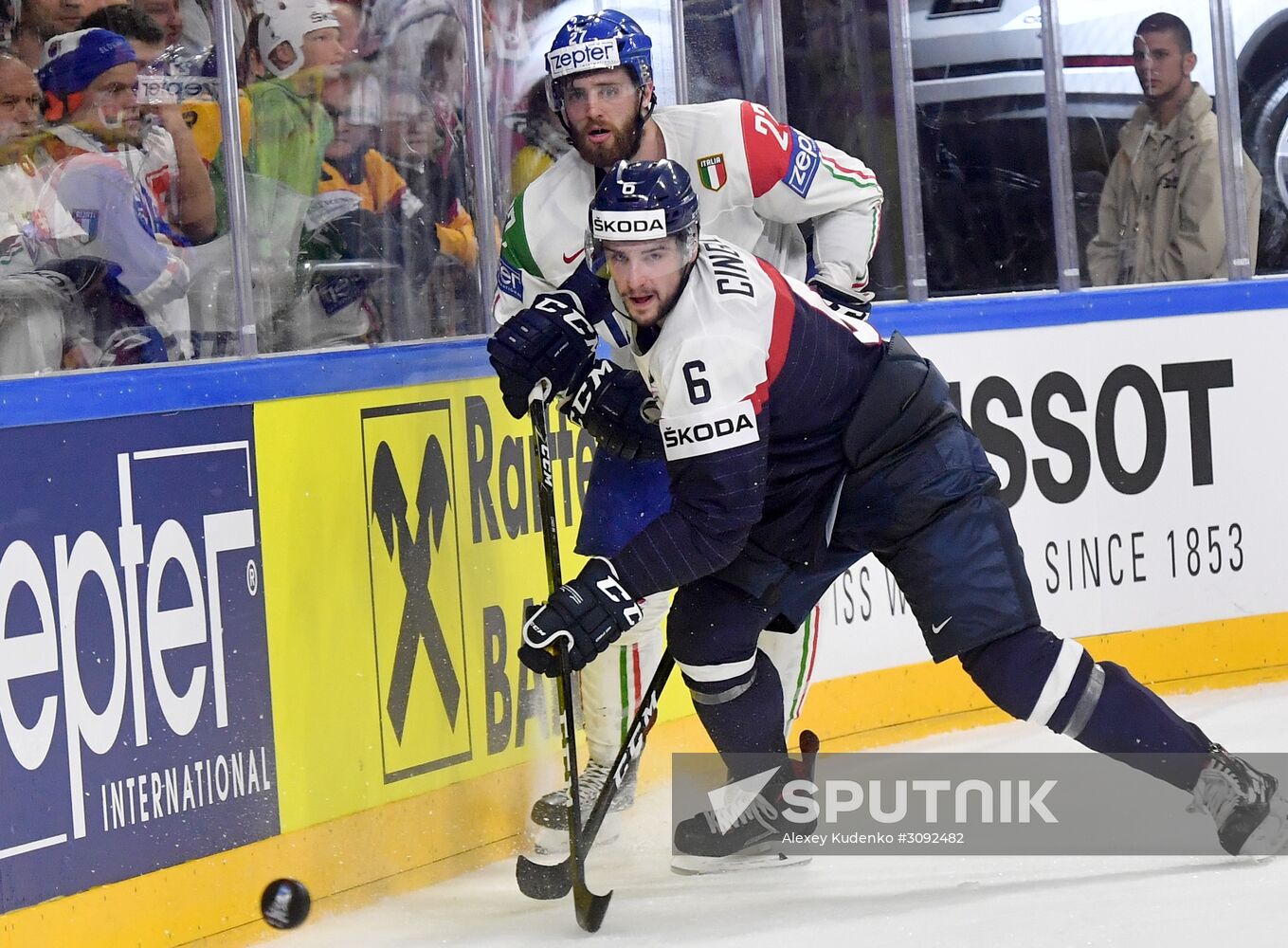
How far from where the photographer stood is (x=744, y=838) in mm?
3445

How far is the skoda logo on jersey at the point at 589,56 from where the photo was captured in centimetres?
336

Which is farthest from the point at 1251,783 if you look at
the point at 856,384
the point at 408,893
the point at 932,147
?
the point at 932,147

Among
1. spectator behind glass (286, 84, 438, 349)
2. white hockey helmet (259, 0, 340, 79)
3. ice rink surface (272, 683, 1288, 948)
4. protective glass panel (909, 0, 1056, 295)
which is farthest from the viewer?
protective glass panel (909, 0, 1056, 295)

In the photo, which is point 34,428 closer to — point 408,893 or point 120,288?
point 120,288

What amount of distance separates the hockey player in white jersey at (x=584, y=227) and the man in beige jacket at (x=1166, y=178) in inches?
61.0

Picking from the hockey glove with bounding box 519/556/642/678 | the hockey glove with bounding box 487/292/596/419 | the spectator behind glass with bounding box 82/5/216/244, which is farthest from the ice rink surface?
the spectator behind glass with bounding box 82/5/216/244

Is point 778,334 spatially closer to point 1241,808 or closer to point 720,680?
point 720,680

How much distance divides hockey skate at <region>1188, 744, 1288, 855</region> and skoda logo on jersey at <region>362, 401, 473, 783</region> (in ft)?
4.62

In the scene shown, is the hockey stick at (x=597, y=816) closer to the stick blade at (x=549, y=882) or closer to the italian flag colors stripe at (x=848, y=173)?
the stick blade at (x=549, y=882)

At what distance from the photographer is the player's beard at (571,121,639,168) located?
3.44 meters

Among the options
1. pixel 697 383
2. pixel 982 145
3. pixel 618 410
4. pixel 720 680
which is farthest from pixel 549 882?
pixel 982 145

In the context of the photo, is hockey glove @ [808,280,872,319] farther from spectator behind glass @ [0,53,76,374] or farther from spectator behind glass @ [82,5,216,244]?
spectator behind glass @ [0,53,76,374]

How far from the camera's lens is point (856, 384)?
10.2ft

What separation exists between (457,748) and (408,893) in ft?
1.05
